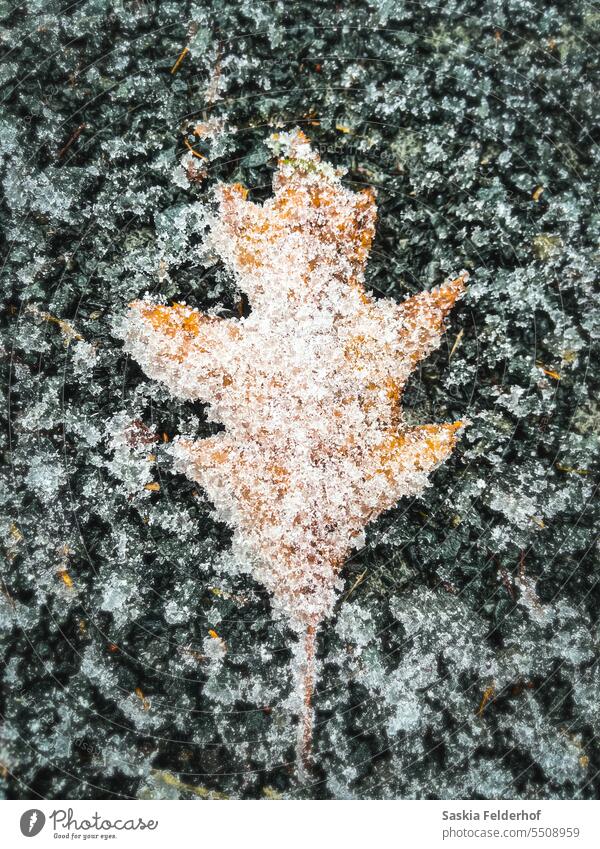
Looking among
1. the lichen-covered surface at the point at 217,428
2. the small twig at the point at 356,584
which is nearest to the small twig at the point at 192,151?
the lichen-covered surface at the point at 217,428

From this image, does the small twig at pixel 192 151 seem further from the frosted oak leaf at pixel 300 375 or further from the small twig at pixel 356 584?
the small twig at pixel 356 584

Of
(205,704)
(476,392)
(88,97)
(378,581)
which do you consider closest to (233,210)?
(88,97)

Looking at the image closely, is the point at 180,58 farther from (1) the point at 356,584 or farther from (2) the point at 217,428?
(1) the point at 356,584

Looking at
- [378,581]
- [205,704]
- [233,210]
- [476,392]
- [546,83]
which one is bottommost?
[205,704]

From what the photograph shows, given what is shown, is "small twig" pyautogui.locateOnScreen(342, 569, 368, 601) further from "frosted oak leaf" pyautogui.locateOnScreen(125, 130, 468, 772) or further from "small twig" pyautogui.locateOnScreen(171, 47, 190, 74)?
"small twig" pyautogui.locateOnScreen(171, 47, 190, 74)

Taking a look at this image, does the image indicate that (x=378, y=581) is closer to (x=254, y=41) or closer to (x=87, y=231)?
(x=87, y=231)

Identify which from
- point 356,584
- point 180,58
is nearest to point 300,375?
point 356,584
